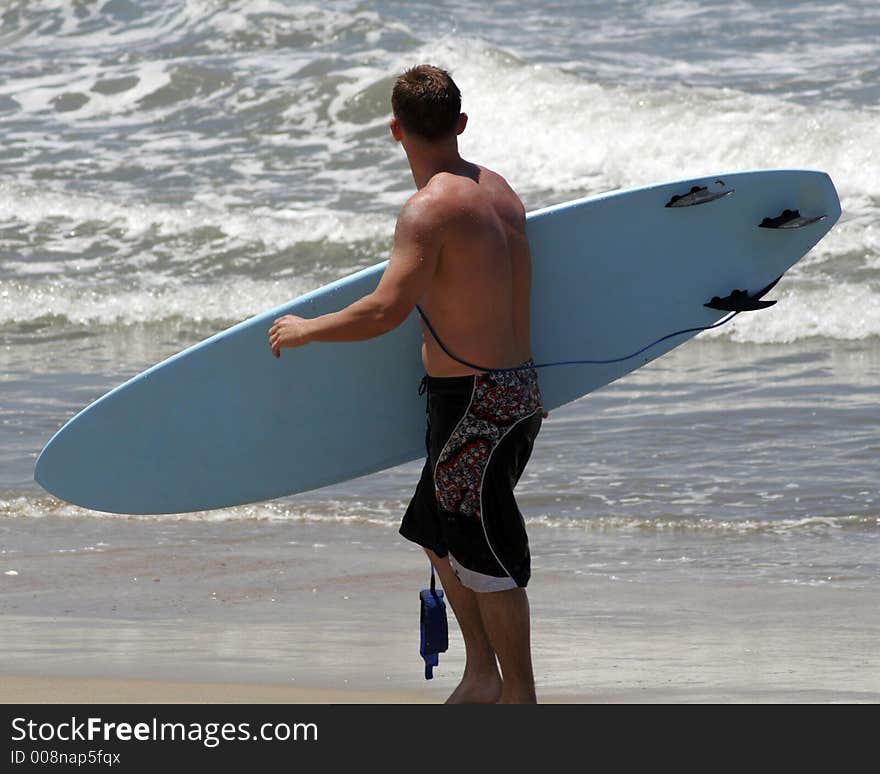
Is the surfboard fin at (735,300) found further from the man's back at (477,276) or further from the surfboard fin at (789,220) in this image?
the man's back at (477,276)

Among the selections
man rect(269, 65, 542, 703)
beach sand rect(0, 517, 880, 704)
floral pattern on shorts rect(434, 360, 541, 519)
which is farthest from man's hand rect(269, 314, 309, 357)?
beach sand rect(0, 517, 880, 704)

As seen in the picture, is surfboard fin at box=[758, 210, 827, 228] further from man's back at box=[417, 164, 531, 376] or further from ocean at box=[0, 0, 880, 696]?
ocean at box=[0, 0, 880, 696]

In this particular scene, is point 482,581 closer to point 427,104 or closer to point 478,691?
point 478,691

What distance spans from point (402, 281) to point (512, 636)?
2.47 ft

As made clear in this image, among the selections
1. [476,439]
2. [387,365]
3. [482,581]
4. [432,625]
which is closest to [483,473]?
[476,439]

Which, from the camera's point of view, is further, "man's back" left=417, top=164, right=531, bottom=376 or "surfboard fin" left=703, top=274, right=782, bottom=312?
"surfboard fin" left=703, top=274, right=782, bottom=312

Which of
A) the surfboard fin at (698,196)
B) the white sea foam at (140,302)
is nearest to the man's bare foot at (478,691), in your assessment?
the surfboard fin at (698,196)

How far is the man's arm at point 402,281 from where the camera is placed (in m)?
2.79

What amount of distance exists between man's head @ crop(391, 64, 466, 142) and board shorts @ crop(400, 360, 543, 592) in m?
0.50

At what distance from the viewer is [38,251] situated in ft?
37.9

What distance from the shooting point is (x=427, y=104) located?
9.39 ft

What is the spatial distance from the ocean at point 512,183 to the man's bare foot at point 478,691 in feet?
4.57

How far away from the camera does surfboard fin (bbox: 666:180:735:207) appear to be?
3617mm
